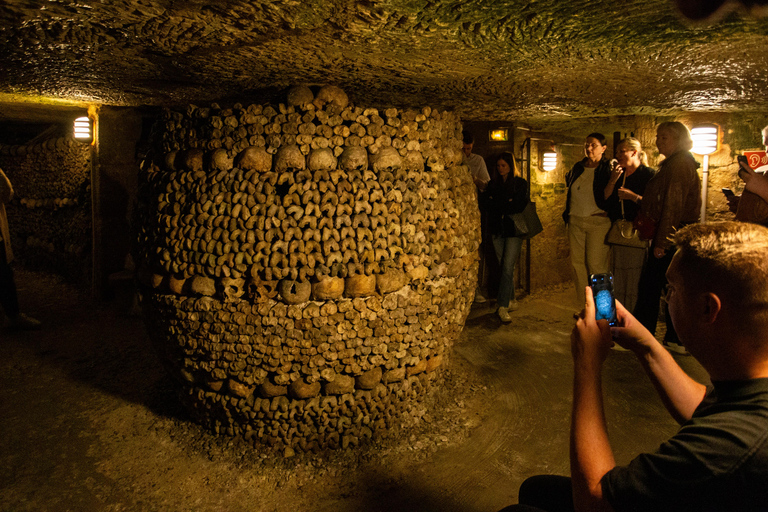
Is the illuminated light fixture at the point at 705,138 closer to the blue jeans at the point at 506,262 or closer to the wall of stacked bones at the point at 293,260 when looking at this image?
the blue jeans at the point at 506,262

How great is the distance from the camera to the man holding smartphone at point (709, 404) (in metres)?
0.95

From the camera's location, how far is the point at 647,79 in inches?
126

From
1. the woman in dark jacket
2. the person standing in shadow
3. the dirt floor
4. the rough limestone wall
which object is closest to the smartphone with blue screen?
the dirt floor

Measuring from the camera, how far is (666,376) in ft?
4.83

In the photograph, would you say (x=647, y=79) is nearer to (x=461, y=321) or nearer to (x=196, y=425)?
(x=461, y=321)

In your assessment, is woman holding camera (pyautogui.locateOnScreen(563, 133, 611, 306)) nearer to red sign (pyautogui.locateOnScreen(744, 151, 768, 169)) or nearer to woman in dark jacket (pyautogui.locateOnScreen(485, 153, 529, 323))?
woman in dark jacket (pyautogui.locateOnScreen(485, 153, 529, 323))

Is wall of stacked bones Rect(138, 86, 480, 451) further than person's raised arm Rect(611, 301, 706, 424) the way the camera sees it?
Yes

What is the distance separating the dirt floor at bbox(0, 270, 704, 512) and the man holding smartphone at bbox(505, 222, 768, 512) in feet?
4.58

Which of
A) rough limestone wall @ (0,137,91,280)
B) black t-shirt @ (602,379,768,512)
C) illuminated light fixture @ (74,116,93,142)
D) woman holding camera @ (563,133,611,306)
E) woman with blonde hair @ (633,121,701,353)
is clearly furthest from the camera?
rough limestone wall @ (0,137,91,280)

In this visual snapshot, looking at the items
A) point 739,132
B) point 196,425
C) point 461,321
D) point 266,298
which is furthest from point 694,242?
point 739,132

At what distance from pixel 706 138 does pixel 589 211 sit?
1.65m

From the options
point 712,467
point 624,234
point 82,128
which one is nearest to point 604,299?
point 712,467

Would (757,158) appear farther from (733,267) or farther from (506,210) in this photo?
(733,267)

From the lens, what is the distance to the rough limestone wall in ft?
22.3
